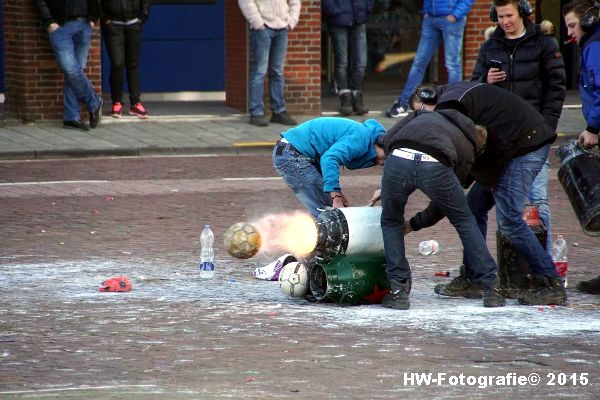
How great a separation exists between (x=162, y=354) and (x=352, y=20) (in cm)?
1132

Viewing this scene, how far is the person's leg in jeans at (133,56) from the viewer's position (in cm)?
1822

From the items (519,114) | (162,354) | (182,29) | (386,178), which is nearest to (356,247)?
(386,178)

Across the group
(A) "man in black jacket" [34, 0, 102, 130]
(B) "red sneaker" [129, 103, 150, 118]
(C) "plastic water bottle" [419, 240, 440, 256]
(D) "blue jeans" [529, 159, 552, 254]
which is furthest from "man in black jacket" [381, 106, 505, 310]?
(B) "red sneaker" [129, 103, 150, 118]

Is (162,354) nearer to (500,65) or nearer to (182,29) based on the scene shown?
(500,65)

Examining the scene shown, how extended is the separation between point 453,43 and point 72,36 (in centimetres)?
470

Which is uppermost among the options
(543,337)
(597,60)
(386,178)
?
(597,60)

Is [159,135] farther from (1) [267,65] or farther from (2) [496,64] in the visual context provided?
(2) [496,64]

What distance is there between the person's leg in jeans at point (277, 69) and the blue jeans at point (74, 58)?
2.18 m

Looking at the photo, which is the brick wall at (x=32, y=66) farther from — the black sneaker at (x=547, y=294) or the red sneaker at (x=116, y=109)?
the black sneaker at (x=547, y=294)

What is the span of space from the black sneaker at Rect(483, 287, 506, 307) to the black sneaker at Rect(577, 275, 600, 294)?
0.83 metres

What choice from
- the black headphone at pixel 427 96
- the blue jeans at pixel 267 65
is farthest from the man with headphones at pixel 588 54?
the blue jeans at pixel 267 65

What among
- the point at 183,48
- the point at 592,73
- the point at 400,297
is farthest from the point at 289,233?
the point at 183,48

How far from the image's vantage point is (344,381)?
7156 mm

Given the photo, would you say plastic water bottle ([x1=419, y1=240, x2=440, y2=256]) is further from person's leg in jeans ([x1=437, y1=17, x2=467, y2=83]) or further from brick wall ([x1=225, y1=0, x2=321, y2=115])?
brick wall ([x1=225, y1=0, x2=321, y2=115])
